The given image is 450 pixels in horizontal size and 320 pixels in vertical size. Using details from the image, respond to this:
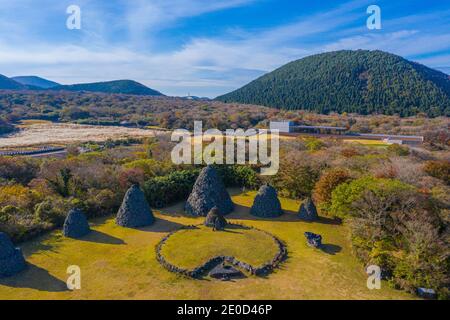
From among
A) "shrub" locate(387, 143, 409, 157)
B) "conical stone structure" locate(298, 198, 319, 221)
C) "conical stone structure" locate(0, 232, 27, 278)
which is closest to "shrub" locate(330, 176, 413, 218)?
"conical stone structure" locate(298, 198, 319, 221)

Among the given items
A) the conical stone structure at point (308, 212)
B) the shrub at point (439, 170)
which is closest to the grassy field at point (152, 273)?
the conical stone structure at point (308, 212)

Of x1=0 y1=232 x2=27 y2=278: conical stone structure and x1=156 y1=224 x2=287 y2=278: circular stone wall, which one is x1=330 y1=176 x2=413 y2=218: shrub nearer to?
x1=156 y1=224 x2=287 y2=278: circular stone wall

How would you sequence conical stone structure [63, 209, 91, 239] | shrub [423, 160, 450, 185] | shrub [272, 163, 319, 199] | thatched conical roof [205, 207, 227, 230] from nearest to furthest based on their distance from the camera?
conical stone structure [63, 209, 91, 239] < thatched conical roof [205, 207, 227, 230] < shrub [423, 160, 450, 185] < shrub [272, 163, 319, 199]

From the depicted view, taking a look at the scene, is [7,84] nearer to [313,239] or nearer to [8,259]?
[8,259]

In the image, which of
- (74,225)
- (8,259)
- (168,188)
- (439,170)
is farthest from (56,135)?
(439,170)

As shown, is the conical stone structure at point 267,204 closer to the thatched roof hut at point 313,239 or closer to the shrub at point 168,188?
the thatched roof hut at point 313,239

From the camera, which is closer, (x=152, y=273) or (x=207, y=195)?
(x=152, y=273)
